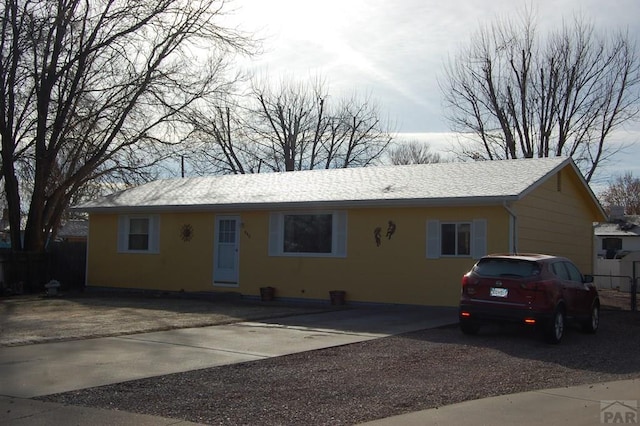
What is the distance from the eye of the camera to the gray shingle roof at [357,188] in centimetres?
1675

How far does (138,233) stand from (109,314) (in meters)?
7.50

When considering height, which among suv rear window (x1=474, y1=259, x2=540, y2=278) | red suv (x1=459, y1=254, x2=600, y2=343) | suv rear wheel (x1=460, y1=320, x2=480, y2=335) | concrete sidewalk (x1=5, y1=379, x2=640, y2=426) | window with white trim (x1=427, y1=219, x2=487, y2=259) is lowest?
concrete sidewalk (x1=5, y1=379, x2=640, y2=426)

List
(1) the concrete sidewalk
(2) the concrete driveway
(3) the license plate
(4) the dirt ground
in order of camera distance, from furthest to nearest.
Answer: (4) the dirt ground < (3) the license plate < (2) the concrete driveway < (1) the concrete sidewalk

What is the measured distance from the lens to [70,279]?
974 inches

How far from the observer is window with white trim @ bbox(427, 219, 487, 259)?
16.5m

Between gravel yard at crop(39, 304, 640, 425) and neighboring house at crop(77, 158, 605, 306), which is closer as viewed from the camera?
gravel yard at crop(39, 304, 640, 425)

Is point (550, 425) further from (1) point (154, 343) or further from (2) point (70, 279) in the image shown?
(2) point (70, 279)

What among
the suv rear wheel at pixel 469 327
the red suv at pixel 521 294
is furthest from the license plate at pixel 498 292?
the suv rear wheel at pixel 469 327

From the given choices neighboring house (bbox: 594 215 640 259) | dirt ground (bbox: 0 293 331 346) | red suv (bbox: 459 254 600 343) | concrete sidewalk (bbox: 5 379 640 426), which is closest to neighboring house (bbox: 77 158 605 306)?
dirt ground (bbox: 0 293 331 346)

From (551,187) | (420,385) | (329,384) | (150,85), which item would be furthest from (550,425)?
(150,85)

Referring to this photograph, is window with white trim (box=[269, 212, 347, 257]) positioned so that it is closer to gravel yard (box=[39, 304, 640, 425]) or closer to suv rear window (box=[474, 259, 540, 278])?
suv rear window (box=[474, 259, 540, 278])

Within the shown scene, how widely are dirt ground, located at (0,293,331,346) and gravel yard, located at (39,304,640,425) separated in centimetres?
417

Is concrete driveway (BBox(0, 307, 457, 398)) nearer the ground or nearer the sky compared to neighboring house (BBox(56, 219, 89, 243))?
nearer the ground

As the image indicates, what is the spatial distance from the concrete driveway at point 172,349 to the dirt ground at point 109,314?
859 millimetres
